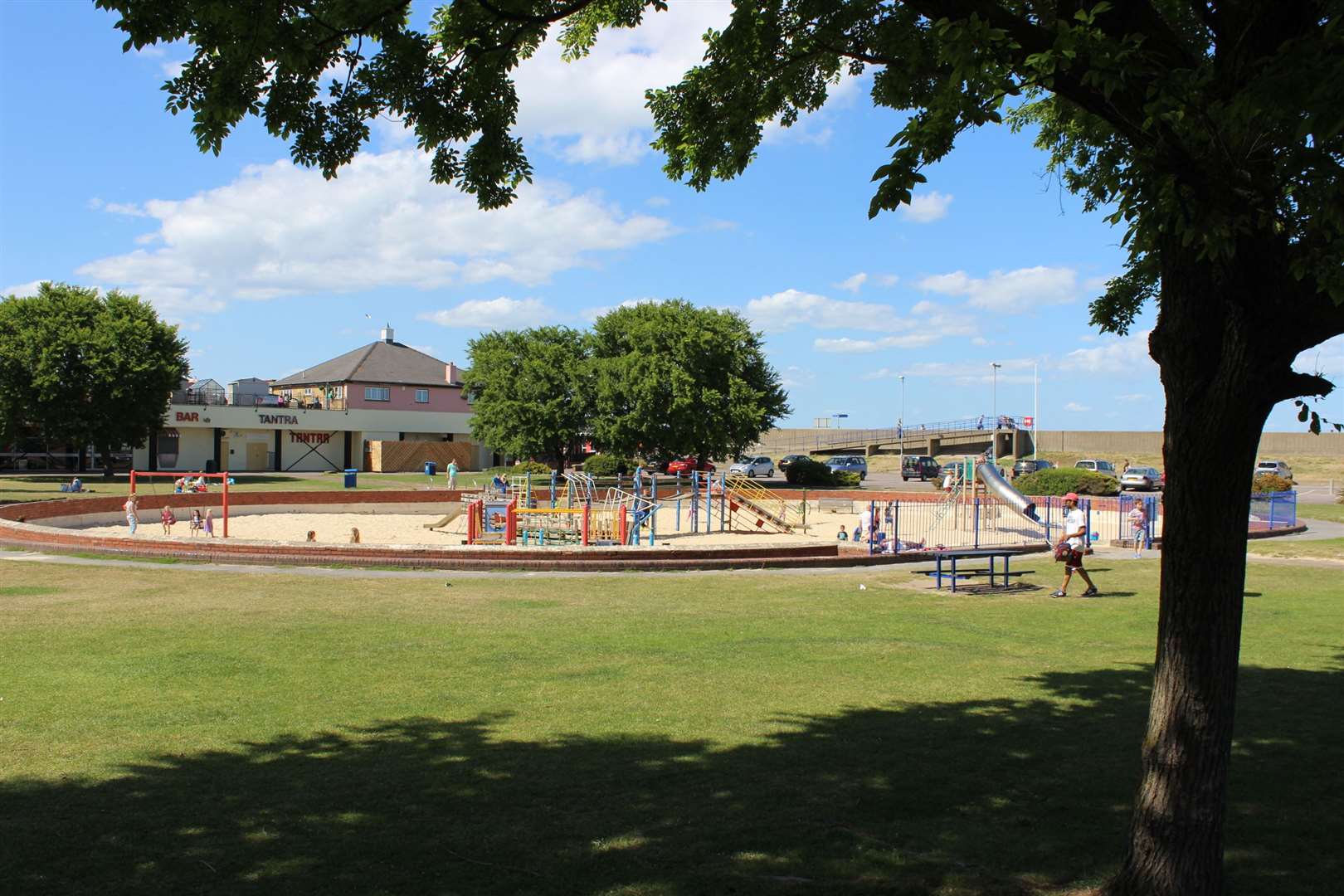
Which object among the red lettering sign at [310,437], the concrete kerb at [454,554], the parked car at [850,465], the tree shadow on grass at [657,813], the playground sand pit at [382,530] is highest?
the red lettering sign at [310,437]

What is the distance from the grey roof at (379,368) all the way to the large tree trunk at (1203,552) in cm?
7799

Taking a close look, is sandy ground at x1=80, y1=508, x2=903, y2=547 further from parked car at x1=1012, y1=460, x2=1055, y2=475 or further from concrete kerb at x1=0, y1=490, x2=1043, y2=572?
parked car at x1=1012, y1=460, x2=1055, y2=475

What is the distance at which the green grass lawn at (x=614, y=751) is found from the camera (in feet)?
18.2

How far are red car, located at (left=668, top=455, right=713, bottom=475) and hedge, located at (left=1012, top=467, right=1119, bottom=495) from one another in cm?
1554

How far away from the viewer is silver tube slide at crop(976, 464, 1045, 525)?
3316 centimetres

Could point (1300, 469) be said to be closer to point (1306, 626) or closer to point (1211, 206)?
point (1306, 626)

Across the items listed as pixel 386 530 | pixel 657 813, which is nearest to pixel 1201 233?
pixel 657 813

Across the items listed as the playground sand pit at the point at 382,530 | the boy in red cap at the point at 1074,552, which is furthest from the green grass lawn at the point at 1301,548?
the playground sand pit at the point at 382,530

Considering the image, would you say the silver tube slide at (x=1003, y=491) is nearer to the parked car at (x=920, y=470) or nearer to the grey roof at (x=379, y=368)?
the parked car at (x=920, y=470)

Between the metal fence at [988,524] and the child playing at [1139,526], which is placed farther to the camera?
the metal fence at [988,524]

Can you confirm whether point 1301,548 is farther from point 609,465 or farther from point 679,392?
point 609,465

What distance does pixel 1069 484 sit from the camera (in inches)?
1849

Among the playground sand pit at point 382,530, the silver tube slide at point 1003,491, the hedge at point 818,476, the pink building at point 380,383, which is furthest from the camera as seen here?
the pink building at point 380,383

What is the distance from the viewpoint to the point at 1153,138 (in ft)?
16.2
